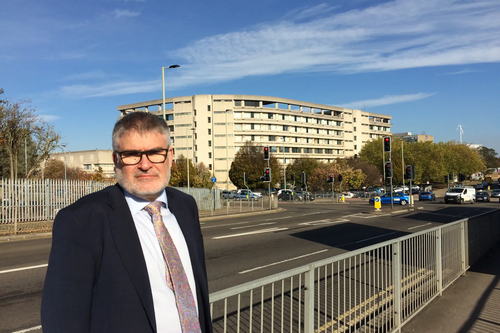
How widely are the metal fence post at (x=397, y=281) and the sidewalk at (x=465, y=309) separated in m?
0.22

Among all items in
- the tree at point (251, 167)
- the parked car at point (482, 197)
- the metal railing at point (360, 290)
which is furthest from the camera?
the tree at point (251, 167)

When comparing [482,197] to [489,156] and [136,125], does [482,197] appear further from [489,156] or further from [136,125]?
[489,156]

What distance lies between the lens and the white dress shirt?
70.8 inches

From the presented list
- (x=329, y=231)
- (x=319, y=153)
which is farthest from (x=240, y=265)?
(x=319, y=153)

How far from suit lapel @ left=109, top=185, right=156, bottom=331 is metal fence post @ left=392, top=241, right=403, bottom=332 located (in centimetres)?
437

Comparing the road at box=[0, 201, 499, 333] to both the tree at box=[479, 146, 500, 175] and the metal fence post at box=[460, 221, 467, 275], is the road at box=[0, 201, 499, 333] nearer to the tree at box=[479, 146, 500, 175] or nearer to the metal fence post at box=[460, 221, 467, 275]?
the metal fence post at box=[460, 221, 467, 275]

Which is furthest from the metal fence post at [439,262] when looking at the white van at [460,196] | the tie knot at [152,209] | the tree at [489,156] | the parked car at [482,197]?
the tree at [489,156]

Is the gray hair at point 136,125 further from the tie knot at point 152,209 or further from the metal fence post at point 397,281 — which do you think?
the metal fence post at point 397,281

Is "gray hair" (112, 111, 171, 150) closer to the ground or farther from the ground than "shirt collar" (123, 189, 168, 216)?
farther from the ground

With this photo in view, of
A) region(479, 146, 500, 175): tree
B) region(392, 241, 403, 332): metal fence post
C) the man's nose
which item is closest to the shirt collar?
the man's nose

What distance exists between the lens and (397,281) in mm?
5254

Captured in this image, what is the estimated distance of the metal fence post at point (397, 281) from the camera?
5234 mm

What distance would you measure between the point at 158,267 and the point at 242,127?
292ft

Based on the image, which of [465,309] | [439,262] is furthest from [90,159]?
[465,309]
